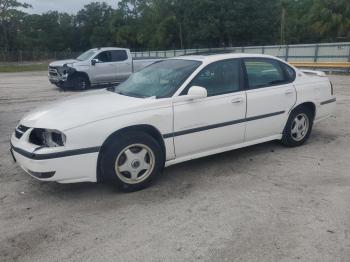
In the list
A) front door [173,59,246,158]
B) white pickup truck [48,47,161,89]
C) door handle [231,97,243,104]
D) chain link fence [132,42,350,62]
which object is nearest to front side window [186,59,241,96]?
front door [173,59,246,158]

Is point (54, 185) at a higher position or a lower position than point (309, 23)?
lower

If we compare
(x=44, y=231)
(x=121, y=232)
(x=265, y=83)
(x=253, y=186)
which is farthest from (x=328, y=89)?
(x=44, y=231)

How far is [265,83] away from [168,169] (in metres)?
1.89

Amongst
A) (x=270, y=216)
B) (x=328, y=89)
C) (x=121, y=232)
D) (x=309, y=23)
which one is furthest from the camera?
(x=309, y=23)

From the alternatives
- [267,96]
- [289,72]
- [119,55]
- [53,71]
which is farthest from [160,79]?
[53,71]

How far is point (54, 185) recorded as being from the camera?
14.8 ft

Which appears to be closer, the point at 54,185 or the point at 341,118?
the point at 54,185

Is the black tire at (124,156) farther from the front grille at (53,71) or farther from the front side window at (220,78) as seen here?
the front grille at (53,71)

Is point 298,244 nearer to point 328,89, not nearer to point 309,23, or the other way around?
point 328,89

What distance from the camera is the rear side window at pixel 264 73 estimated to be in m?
5.16

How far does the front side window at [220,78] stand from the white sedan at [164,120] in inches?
0.6

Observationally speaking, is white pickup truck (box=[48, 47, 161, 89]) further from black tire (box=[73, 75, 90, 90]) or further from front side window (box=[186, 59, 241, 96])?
front side window (box=[186, 59, 241, 96])

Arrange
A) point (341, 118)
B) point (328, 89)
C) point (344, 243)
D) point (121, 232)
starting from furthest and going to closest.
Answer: point (341, 118), point (328, 89), point (121, 232), point (344, 243)

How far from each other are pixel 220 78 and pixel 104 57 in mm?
10768
